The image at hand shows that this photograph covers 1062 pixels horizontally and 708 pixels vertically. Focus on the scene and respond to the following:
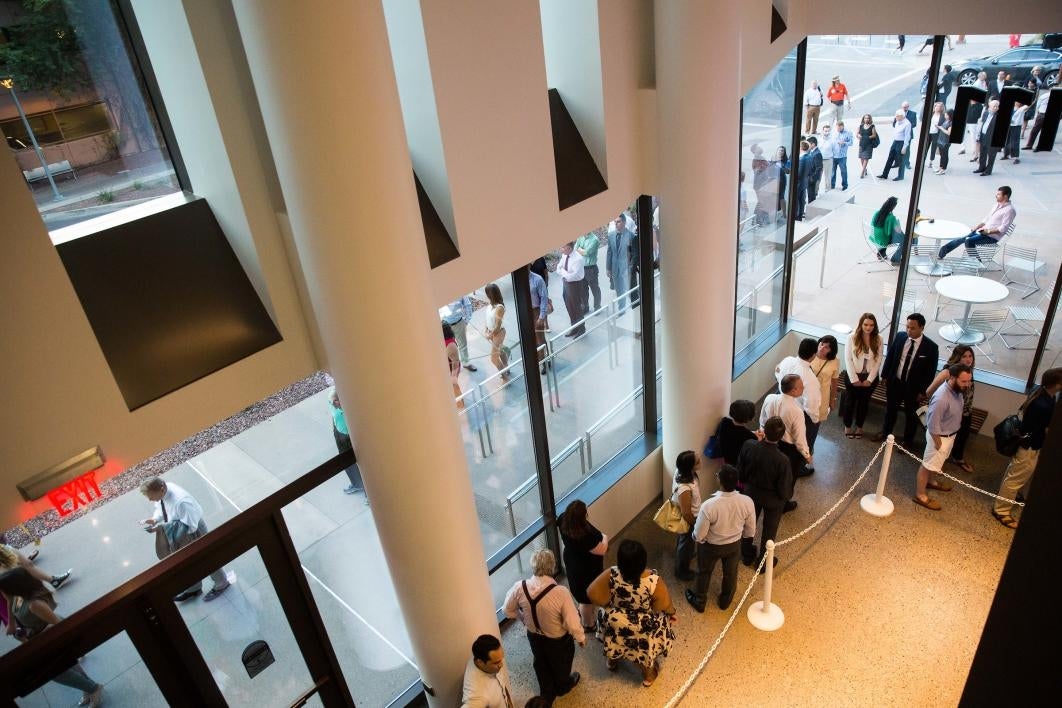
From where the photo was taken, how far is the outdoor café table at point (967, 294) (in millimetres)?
8031

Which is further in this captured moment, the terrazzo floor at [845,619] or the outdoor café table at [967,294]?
the outdoor café table at [967,294]

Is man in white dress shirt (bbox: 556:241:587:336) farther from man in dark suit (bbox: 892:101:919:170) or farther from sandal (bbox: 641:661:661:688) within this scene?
man in dark suit (bbox: 892:101:919:170)

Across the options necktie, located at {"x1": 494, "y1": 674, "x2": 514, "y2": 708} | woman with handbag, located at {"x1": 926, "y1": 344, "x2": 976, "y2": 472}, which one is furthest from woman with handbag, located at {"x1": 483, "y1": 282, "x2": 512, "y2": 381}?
A: woman with handbag, located at {"x1": 926, "y1": 344, "x2": 976, "y2": 472}

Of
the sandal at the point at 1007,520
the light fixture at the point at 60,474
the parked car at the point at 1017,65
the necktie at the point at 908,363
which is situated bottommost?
the sandal at the point at 1007,520

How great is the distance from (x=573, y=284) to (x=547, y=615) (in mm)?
2761

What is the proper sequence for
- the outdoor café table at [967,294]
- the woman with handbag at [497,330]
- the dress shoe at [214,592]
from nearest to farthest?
the dress shoe at [214,592] → the woman with handbag at [497,330] → the outdoor café table at [967,294]

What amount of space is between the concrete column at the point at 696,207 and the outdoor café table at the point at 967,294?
303 cm

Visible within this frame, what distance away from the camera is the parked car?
6.78 metres

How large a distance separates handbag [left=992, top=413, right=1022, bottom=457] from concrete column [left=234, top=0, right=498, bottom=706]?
16.3 feet

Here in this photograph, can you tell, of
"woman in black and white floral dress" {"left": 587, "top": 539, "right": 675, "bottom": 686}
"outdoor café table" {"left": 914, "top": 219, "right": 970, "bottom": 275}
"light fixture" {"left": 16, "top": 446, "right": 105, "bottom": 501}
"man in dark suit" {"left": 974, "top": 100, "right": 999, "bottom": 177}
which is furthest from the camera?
"outdoor café table" {"left": 914, "top": 219, "right": 970, "bottom": 275}

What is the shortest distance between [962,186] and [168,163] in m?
8.20

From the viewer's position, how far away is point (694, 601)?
21.1 ft

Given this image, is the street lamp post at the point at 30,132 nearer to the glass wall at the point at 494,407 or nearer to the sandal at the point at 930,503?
the glass wall at the point at 494,407

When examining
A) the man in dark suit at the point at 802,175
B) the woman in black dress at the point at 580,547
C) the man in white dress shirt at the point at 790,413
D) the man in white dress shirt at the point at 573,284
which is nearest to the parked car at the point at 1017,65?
the man in dark suit at the point at 802,175
